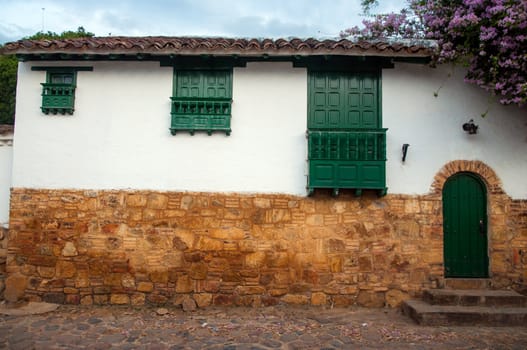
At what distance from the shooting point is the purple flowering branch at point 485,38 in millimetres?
5043

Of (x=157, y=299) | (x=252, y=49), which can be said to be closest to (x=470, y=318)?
(x=157, y=299)

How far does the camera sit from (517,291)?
19.3 ft

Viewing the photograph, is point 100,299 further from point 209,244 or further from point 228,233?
point 228,233

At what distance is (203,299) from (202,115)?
126 inches

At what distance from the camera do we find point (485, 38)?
5.17 m

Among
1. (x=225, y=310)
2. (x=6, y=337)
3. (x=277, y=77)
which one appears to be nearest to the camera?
(x=6, y=337)

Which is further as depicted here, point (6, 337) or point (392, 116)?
point (392, 116)

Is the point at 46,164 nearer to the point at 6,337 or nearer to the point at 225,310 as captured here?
the point at 6,337

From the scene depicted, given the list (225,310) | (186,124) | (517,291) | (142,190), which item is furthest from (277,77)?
(517,291)

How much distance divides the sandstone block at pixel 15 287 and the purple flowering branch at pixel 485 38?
8.10m

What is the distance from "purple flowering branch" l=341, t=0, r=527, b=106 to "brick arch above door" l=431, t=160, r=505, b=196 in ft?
3.78

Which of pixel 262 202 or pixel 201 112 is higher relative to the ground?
pixel 201 112

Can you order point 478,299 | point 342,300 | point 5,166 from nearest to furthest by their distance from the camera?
point 478,299, point 342,300, point 5,166

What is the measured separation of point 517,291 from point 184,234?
19.1 ft
